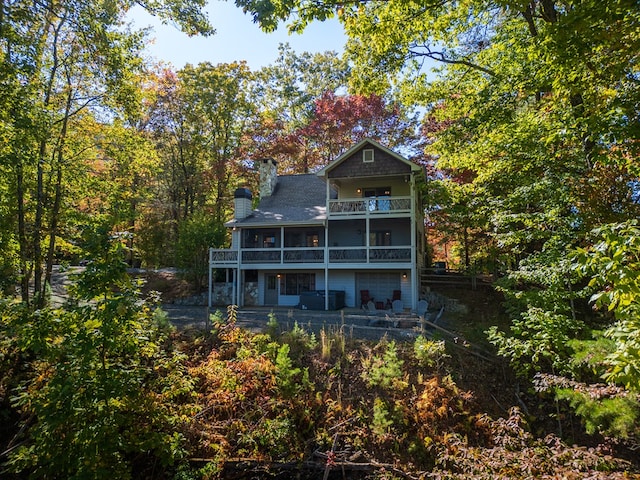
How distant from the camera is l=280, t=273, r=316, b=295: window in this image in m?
19.4

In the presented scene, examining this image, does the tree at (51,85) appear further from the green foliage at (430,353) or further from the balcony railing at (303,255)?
the balcony railing at (303,255)

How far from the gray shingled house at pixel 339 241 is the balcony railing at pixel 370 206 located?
0.05 meters

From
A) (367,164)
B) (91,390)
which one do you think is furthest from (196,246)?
(91,390)

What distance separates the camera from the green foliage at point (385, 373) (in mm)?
7727

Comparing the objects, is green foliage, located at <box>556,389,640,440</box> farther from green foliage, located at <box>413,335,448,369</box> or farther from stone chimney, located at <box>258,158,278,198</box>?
stone chimney, located at <box>258,158,278,198</box>

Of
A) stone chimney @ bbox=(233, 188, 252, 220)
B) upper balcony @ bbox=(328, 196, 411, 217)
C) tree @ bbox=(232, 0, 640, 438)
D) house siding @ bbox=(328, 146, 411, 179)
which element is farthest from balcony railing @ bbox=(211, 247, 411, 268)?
tree @ bbox=(232, 0, 640, 438)

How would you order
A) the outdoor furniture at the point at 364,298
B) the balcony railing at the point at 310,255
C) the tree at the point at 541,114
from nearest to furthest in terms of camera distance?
1. the tree at the point at 541,114
2. the balcony railing at the point at 310,255
3. the outdoor furniture at the point at 364,298

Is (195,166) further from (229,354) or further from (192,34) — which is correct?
(229,354)

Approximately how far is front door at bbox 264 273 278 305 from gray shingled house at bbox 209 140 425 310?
0.06 metres

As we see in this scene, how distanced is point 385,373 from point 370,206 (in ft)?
35.9

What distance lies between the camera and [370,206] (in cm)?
1766

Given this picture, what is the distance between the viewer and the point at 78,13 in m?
8.01

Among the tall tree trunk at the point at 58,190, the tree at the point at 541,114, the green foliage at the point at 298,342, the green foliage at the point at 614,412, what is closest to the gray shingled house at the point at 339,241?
the tree at the point at 541,114

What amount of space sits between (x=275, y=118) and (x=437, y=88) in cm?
1893
